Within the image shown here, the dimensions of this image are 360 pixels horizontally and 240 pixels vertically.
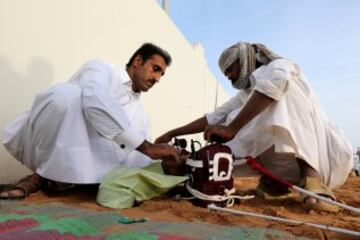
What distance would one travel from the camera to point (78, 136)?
1.81 meters

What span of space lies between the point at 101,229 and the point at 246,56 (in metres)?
1.35

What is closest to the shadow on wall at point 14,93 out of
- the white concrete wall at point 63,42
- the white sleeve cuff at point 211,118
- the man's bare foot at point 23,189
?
the white concrete wall at point 63,42

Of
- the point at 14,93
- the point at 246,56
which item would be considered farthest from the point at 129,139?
the point at 14,93

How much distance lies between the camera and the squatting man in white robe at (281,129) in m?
1.86

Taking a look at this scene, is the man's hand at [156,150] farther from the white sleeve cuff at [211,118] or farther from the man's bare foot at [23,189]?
the white sleeve cuff at [211,118]

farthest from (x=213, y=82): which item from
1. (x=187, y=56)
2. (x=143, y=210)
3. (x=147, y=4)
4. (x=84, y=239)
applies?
(x=84, y=239)

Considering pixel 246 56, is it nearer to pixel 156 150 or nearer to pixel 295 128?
pixel 295 128

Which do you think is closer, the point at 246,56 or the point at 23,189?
the point at 23,189

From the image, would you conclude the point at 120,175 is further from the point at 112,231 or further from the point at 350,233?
the point at 350,233

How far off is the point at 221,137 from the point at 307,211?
532mm

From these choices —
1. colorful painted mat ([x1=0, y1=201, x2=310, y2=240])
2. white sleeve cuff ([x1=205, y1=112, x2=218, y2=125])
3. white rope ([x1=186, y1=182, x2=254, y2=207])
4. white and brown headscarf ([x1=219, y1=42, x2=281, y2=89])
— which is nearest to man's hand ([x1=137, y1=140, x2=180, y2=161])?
white rope ([x1=186, y1=182, x2=254, y2=207])

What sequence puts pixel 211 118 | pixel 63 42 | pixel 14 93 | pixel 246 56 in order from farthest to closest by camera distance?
pixel 63 42 < pixel 211 118 < pixel 14 93 < pixel 246 56

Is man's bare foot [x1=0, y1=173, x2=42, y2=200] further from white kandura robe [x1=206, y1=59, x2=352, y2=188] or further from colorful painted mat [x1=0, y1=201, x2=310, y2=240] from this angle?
white kandura robe [x1=206, y1=59, x2=352, y2=188]

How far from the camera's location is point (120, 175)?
1.76 m
